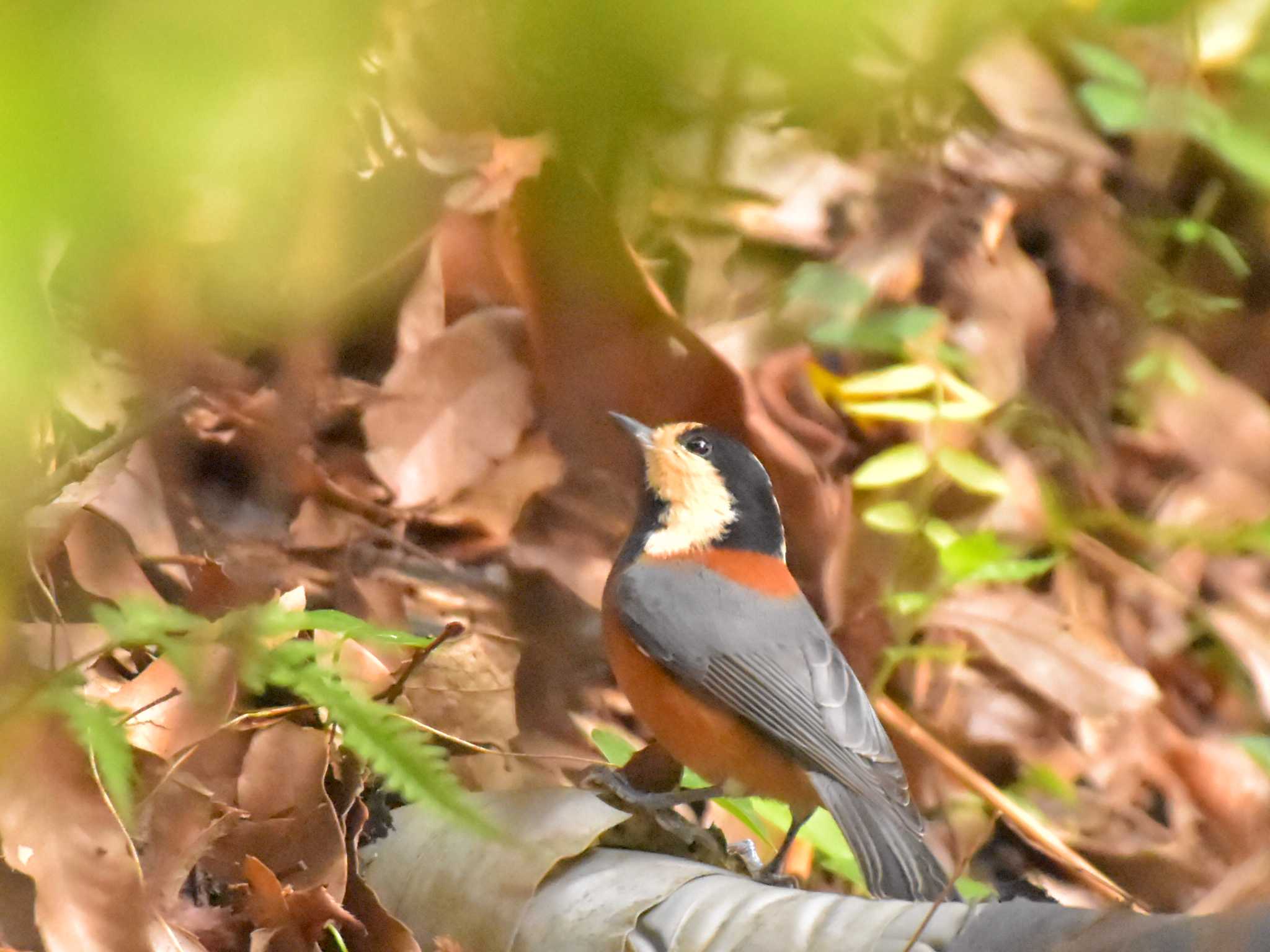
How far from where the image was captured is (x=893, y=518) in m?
3.69

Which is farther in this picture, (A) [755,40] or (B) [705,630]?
(B) [705,630]

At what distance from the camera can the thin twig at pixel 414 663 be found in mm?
2287

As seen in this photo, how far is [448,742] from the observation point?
2631 millimetres

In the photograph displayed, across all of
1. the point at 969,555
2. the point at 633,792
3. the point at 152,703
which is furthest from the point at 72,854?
the point at 969,555

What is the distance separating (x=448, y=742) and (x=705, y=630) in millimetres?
702

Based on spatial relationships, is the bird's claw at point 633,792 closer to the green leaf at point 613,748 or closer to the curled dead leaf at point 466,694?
the green leaf at point 613,748

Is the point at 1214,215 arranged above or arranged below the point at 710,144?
below

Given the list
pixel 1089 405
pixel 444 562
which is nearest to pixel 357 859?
pixel 444 562

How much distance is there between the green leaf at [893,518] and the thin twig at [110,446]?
6.91 ft

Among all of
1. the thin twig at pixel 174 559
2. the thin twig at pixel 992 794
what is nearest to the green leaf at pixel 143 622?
the thin twig at pixel 174 559

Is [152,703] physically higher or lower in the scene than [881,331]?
higher

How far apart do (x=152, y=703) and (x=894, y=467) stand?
7.04ft

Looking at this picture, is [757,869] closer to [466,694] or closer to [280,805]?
[466,694]

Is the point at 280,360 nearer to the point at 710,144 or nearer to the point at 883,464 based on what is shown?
the point at 710,144
